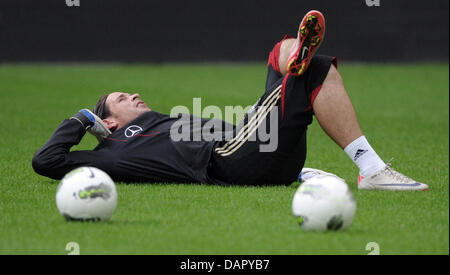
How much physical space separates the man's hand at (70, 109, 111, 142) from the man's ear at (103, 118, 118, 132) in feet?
0.18

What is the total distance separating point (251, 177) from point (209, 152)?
1.16 ft

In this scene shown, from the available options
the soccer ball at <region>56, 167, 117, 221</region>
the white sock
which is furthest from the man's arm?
the white sock

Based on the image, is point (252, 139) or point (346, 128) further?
point (252, 139)

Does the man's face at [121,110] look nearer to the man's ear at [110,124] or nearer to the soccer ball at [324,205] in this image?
the man's ear at [110,124]

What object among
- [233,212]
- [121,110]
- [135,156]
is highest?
[121,110]

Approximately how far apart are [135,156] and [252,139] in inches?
35.3

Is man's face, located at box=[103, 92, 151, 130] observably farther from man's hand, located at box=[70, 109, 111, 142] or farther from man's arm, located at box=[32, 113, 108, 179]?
man's arm, located at box=[32, 113, 108, 179]

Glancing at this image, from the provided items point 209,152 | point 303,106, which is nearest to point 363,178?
point 303,106

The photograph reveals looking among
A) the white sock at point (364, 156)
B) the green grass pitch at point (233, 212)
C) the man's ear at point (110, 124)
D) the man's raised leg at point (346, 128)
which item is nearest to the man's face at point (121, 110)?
the man's ear at point (110, 124)

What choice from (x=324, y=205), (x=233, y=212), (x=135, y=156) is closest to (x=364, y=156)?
(x=233, y=212)

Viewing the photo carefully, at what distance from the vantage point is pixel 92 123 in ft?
17.5

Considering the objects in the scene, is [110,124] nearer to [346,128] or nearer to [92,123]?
[92,123]

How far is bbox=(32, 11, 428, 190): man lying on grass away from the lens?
4762 millimetres

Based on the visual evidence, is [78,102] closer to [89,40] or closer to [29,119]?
[29,119]
